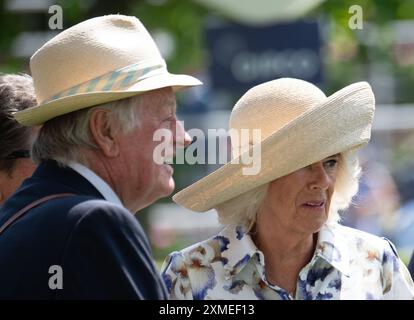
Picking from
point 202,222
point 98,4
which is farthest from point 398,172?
point 98,4

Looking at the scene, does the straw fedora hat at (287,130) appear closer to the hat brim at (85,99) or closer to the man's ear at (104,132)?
the hat brim at (85,99)

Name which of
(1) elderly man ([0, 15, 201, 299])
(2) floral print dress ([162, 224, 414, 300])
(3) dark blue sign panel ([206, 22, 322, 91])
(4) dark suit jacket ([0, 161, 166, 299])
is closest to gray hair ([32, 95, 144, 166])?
(1) elderly man ([0, 15, 201, 299])

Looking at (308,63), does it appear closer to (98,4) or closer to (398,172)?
(98,4)

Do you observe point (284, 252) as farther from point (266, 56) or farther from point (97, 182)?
point (266, 56)

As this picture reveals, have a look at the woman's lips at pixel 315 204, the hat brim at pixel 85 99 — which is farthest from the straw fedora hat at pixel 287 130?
the hat brim at pixel 85 99

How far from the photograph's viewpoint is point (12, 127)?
160 inches

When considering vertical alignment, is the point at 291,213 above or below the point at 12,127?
below

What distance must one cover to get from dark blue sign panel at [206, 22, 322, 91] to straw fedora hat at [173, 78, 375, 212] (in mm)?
3207

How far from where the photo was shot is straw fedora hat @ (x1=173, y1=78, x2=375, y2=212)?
367 centimetres

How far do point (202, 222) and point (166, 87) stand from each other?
9.59 metres

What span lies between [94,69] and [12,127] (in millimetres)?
903

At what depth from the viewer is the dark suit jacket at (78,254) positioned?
2.80 metres

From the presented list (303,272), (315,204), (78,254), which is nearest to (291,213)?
(315,204)

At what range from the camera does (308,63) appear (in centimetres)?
707
